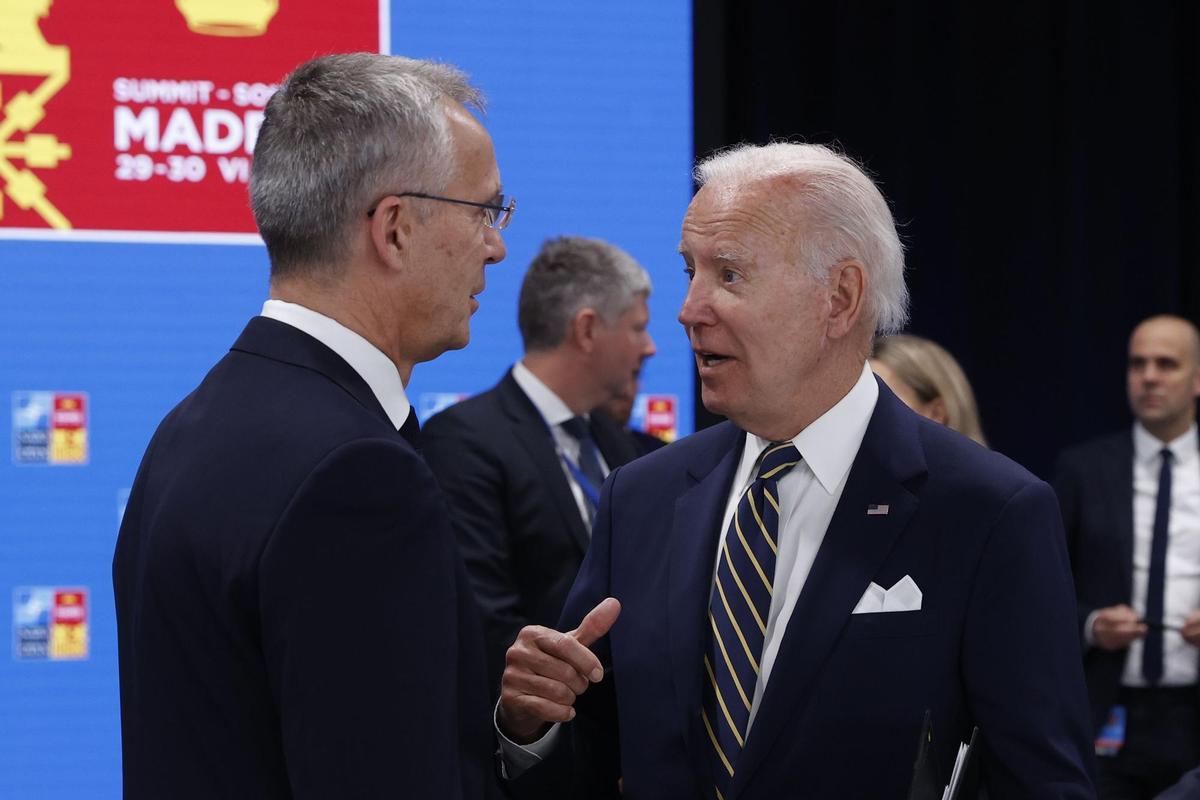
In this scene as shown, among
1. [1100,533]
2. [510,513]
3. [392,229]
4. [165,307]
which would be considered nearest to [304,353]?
[392,229]

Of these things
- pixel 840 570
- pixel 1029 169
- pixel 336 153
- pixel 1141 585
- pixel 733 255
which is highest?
pixel 1029 169

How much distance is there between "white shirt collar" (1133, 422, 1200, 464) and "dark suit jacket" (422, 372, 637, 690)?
2023 millimetres

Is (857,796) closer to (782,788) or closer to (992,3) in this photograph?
(782,788)

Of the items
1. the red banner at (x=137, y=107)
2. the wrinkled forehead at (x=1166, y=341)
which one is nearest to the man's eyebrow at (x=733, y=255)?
the red banner at (x=137, y=107)

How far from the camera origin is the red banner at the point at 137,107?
352 centimetres

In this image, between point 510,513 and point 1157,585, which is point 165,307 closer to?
point 510,513

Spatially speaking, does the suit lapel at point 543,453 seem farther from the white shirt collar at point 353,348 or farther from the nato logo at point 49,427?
the white shirt collar at point 353,348

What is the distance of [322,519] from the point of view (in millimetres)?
1229

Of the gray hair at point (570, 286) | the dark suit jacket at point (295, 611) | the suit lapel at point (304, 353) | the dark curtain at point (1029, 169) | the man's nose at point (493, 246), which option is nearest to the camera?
the dark suit jacket at point (295, 611)

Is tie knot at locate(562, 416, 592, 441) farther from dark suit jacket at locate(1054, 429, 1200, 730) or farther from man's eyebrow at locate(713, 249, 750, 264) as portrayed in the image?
man's eyebrow at locate(713, 249, 750, 264)

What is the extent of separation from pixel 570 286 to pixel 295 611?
8.13ft

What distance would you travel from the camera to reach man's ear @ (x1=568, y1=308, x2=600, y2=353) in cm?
355

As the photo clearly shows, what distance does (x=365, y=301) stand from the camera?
55.9 inches

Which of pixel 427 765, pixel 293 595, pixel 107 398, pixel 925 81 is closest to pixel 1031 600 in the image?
pixel 427 765
